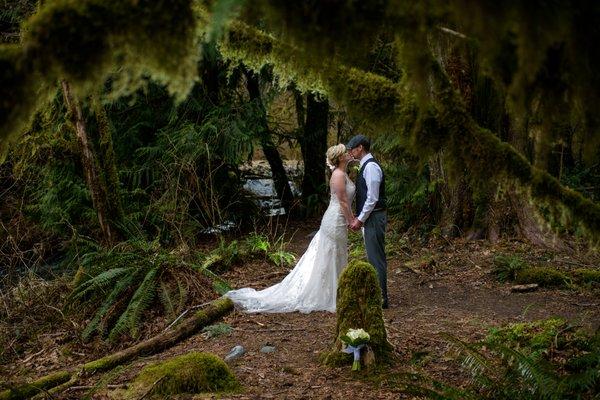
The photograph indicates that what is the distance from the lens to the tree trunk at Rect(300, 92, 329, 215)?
16422 mm

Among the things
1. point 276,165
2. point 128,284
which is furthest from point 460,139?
point 276,165

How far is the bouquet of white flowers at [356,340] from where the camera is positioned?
513 cm

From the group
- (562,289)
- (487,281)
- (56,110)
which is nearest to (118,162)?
(56,110)

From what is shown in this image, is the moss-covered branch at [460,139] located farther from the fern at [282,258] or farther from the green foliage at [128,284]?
the fern at [282,258]

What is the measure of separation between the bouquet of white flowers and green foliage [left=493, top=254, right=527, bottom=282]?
4458 mm

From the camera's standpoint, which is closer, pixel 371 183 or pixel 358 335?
pixel 358 335

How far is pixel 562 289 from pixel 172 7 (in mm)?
7762

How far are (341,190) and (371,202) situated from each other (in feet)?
2.03

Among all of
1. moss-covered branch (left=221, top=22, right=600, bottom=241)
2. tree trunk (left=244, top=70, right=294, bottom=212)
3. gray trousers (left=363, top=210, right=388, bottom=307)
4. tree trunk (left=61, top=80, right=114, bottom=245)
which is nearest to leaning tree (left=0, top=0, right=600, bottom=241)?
moss-covered branch (left=221, top=22, right=600, bottom=241)

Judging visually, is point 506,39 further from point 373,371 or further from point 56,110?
point 56,110

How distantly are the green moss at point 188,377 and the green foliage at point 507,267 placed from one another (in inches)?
211

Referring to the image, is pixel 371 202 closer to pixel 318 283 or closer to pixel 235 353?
pixel 318 283

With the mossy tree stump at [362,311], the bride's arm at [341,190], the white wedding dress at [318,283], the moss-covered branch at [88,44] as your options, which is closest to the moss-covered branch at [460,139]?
the moss-covered branch at [88,44]

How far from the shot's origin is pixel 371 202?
756 centimetres
